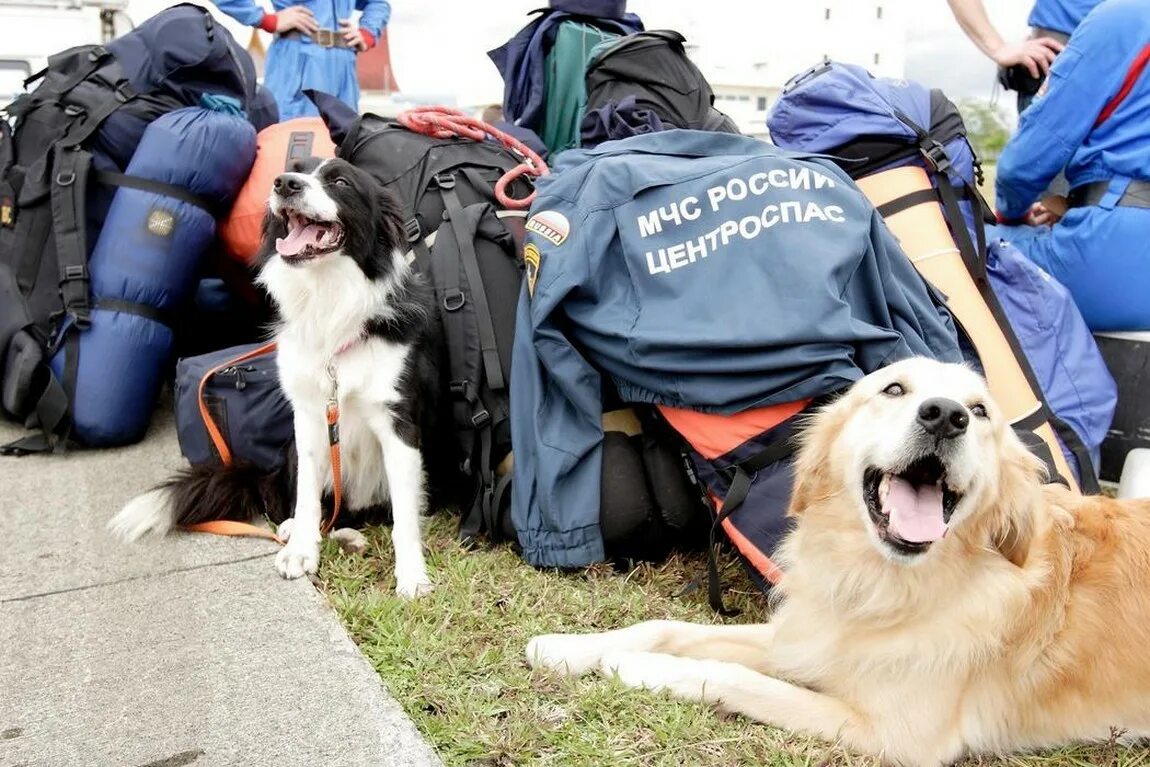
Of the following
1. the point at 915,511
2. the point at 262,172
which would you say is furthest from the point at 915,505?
the point at 262,172

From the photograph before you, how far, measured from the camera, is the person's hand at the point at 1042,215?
4.21 meters

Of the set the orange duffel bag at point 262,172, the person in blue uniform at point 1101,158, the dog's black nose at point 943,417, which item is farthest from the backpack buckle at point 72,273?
the person in blue uniform at point 1101,158

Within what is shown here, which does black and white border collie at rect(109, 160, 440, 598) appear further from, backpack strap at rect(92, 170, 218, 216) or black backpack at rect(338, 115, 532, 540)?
backpack strap at rect(92, 170, 218, 216)

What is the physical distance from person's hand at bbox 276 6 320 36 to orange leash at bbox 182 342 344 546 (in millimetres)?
3059

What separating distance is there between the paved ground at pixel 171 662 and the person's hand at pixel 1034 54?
13.6ft

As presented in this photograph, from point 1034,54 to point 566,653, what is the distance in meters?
3.89

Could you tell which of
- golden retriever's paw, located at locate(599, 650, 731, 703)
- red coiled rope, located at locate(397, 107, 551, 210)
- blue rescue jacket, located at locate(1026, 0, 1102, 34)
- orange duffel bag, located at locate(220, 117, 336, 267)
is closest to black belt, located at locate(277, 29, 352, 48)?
orange duffel bag, located at locate(220, 117, 336, 267)

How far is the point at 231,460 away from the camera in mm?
3459

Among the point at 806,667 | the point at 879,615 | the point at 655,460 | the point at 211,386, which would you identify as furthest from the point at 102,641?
the point at 879,615

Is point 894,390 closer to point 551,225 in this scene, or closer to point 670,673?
point 670,673

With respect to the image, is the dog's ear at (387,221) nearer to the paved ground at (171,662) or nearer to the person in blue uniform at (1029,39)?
the paved ground at (171,662)

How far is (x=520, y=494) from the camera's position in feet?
9.68

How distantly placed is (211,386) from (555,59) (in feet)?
8.94

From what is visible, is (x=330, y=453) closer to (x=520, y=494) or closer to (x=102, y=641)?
(x=520, y=494)
